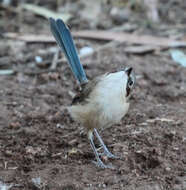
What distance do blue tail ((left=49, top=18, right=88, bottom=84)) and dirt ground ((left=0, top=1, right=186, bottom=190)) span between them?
0.61 metres

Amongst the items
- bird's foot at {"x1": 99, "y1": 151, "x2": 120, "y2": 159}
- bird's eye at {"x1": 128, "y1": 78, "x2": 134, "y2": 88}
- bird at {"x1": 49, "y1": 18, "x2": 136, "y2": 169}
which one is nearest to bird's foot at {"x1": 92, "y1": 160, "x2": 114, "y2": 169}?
bird at {"x1": 49, "y1": 18, "x2": 136, "y2": 169}

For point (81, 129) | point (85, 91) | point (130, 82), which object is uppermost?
point (130, 82)

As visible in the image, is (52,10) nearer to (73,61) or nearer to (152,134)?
(73,61)

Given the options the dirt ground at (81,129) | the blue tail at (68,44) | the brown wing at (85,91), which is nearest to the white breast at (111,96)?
the brown wing at (85,91)

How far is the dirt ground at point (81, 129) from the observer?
332 centimetres

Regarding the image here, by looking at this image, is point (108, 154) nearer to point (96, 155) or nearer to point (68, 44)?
point (96, 155)

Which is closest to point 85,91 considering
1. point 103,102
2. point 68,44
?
point 103,102

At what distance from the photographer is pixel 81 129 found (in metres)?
4.29

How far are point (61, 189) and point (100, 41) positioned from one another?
155 inches

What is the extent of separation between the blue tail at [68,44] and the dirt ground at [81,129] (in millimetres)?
608

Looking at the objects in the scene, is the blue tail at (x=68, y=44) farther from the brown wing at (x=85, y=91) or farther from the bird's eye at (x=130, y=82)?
the bird's eye at (x=130, y=82)

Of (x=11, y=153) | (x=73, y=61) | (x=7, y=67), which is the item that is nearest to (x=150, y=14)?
(x=7, y=67)

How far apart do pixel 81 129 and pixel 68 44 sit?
3.10ft

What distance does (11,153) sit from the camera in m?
3.71
